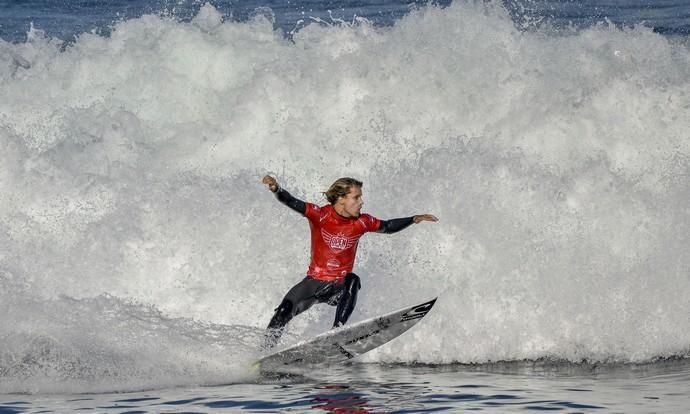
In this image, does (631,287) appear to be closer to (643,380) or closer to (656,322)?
(656,322)

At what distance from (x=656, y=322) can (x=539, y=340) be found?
3.66ft

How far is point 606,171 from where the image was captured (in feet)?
38.9

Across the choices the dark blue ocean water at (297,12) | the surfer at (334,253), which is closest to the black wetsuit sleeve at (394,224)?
the surfer at (334,253)

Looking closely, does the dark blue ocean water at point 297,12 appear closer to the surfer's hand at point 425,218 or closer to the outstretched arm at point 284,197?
the surfer's hand at point 425,218

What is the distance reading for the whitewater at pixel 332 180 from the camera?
998 cm

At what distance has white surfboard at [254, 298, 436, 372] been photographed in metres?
9.17

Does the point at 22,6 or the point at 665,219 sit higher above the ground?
the point at 22,6

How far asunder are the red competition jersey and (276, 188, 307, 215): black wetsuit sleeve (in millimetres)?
79

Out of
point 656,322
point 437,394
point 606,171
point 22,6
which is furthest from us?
point 22,6

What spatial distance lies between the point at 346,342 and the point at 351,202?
48.4 inches

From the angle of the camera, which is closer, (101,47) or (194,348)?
(194,348)

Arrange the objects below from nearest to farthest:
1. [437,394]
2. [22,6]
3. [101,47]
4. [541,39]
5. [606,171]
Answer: [437,394] → [606,171] → [541,39] → [101,47] → [22,6]

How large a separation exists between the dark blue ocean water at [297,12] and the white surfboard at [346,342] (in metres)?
8.22

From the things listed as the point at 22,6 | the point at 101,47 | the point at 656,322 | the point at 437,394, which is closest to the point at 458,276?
the point at 656,322
